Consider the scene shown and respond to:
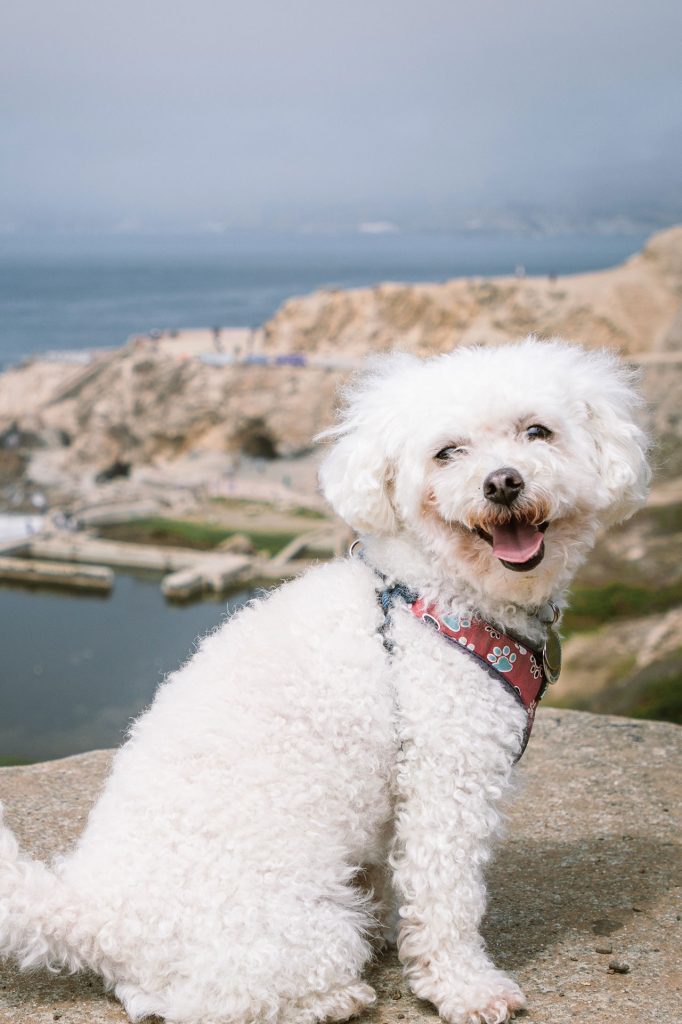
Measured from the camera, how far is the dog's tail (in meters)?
2.40

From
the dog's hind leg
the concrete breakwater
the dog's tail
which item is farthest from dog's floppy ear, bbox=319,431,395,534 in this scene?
the concrete breakwater

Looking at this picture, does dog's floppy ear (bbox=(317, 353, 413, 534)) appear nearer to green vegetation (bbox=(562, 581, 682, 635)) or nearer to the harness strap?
the harness strap

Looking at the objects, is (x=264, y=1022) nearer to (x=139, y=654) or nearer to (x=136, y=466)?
(x=139, y=654)

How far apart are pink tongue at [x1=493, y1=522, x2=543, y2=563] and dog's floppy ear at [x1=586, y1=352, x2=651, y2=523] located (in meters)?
0.25

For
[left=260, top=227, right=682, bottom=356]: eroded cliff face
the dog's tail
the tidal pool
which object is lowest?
the tidal pool

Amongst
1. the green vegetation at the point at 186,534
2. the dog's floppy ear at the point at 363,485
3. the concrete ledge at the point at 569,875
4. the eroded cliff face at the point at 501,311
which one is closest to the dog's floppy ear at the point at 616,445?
the dog's floppy ear at the point at 363,485

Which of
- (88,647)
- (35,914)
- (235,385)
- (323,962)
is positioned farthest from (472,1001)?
(235,385)

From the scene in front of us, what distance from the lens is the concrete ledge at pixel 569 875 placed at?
9.51 ft

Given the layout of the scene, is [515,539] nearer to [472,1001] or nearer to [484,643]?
[484,643]

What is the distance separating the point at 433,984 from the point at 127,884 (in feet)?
2.92

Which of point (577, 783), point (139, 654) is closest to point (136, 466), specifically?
point (139, 654)

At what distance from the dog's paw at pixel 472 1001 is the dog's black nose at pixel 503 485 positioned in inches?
51.1

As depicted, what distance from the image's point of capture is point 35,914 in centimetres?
242

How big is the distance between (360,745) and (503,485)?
2.47 feet
